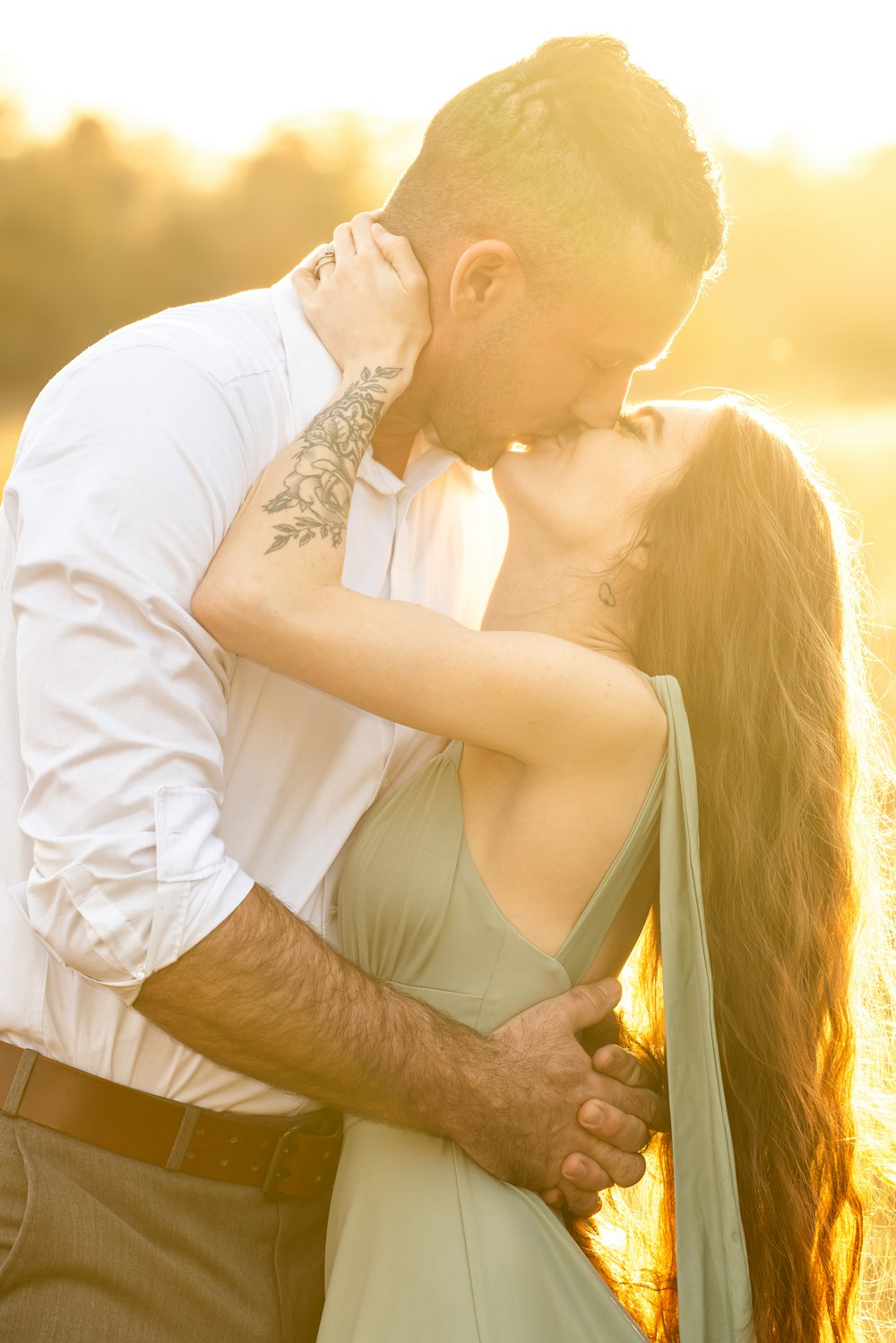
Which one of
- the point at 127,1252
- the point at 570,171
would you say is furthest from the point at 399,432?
the point at 127,1252

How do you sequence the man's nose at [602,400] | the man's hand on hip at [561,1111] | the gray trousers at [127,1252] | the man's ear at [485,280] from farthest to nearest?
the man's nose at [602,400] → the man's ear at [485,280] → the man's hand on hip at [561,1111] → the gray trousers at [127,1252]

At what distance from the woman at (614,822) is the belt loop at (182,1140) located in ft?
0.91

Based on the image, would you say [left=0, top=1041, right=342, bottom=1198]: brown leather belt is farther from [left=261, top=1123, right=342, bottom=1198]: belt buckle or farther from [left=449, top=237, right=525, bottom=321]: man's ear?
[left=449, top=237, right=525, bottom=321]: man's ear

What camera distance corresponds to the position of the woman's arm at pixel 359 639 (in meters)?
1.72

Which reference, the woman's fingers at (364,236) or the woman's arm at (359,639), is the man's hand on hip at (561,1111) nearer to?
the woman's arm at (359,639)

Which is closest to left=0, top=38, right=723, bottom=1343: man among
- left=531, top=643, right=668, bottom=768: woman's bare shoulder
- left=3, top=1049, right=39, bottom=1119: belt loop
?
left=3, top=1049, right=39, bottom=1119: belt loop

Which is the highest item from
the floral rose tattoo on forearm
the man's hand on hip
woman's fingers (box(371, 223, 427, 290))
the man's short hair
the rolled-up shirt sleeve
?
the man's short hair

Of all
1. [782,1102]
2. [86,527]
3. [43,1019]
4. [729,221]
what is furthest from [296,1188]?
[729,221]

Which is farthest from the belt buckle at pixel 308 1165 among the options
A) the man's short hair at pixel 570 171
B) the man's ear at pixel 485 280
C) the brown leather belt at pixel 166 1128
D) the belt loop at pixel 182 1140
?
the man's short hair at pixel 570 171

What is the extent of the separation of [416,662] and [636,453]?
0.68 metres

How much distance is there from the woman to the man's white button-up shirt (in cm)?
9

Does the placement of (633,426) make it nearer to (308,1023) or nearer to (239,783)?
(239,783)

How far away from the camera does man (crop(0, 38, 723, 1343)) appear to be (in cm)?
155

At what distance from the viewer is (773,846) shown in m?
2.09
